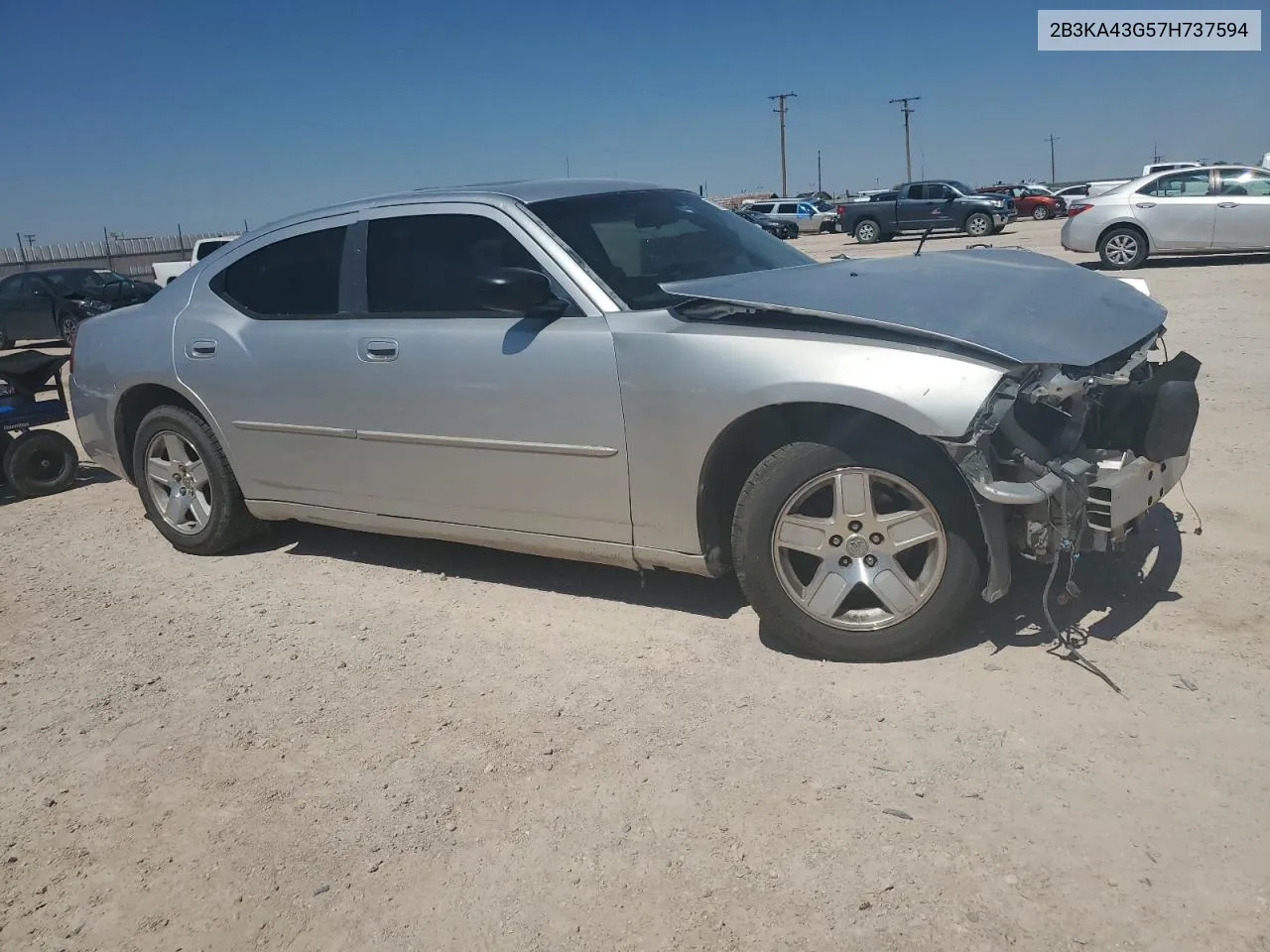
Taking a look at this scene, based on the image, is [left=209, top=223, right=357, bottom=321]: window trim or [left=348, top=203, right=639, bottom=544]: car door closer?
[left=348, top=203, right=639, bottom=544]: car door

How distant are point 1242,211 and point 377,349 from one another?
15428 mm

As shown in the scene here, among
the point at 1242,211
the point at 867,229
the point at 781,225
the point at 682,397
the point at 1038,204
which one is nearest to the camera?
the point at 682,397

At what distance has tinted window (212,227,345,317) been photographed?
4719 millimetres

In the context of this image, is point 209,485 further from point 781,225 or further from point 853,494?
point 781,225

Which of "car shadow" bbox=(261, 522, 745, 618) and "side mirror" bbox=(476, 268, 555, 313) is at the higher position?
"side mirror" bbox=(476, 268, 555, 313)

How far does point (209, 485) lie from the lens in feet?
17.4

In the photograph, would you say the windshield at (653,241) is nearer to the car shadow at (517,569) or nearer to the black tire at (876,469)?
the black tire at (876,469)

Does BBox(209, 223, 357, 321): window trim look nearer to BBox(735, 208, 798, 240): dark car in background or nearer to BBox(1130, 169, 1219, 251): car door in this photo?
BBox(1130, 169, 1219, 251): car door

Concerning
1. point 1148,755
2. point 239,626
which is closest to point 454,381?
point 239,626

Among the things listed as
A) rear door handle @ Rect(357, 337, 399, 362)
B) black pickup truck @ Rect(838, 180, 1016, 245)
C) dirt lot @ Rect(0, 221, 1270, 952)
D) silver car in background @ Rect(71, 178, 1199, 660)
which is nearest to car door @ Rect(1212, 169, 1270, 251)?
dirt lot @ Rect(0, 221, 1270, 952)

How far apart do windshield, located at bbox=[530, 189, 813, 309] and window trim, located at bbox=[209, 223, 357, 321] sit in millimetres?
996

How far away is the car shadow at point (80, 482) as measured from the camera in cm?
747

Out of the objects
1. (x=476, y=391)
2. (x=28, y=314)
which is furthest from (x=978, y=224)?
(x=476, y=391)

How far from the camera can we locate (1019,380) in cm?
323
